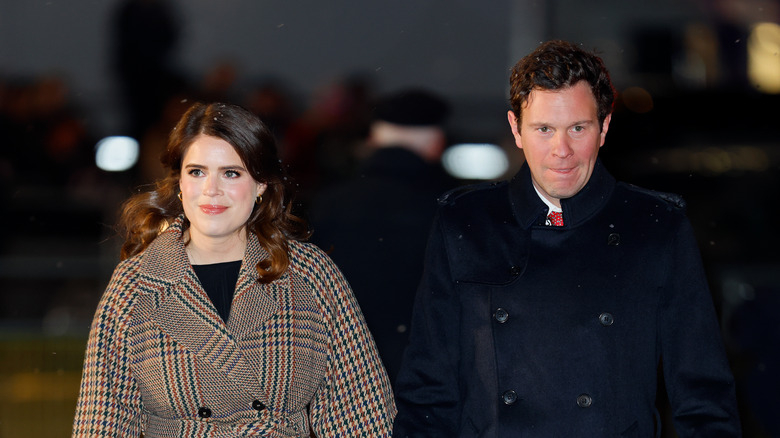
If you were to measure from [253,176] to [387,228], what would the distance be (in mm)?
982

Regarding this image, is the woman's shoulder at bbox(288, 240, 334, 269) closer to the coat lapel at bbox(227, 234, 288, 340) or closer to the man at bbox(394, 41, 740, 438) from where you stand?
the coat lapel at bbox(227, 234, 288, 340)

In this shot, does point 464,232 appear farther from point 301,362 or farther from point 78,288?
point 78,288

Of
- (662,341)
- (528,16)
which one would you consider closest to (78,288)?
(528,16)

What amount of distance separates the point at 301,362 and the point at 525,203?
89cm

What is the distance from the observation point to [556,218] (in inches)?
102

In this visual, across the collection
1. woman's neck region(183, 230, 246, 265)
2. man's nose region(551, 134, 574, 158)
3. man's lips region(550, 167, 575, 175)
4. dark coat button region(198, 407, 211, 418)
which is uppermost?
man's nose region(551, 134, 574, 158)

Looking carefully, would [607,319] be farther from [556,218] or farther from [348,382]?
[348,382]

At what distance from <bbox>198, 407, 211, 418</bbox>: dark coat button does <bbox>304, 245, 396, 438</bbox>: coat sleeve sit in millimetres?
363

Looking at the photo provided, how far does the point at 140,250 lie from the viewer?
3.12 metres

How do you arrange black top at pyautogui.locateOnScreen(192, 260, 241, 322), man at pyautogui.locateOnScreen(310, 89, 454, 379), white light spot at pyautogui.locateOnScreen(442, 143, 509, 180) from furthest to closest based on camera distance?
white light spot at pyautogui.locateOnScreen(442, 143, 509, 180) → man at pyautogui.locateOnScreen(310, 89, 454, 379) → black top at pyautogui.locateOnScreen(192, 260, 241, 322)

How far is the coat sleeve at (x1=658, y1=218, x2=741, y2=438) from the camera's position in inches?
91.4

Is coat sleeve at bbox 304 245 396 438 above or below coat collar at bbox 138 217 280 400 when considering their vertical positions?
below

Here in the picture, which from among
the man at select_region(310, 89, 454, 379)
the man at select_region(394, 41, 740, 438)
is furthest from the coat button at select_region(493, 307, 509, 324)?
the man at select_region(310, 89, 454, 379)

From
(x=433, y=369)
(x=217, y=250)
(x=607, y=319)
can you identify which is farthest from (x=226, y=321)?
(x=607, y=319)
